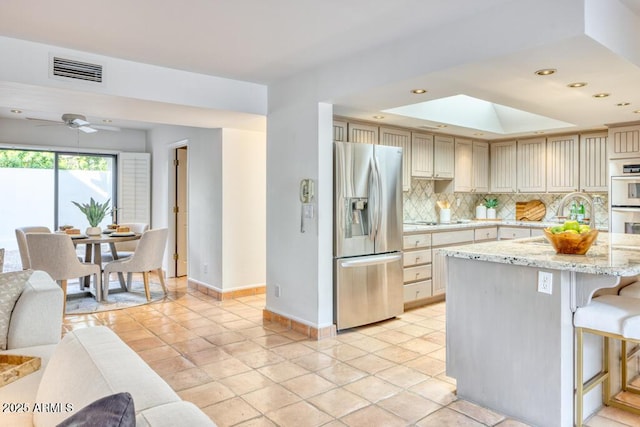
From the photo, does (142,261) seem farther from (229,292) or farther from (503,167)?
(503,167)

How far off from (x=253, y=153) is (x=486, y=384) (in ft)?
12.9

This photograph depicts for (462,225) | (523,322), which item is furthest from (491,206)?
(523,322)

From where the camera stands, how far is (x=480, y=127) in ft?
18.0

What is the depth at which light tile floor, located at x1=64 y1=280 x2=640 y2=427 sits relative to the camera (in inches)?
97.6

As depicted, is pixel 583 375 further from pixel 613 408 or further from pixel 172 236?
pixel 172 236

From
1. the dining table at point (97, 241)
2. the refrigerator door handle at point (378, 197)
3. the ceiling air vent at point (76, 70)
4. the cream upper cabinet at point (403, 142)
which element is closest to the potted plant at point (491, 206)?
the cream upper cabinet at point (403, 142)

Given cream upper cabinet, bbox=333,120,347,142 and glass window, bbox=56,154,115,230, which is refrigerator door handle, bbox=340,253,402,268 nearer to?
cream upper cabinet, bbox=333,120,347,142

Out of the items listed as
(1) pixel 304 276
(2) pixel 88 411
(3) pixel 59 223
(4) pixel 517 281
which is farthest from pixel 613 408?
(3) pixel 59 223

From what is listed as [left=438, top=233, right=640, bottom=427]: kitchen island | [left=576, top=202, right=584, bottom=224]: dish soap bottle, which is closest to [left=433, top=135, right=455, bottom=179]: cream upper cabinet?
[left=576, top=202, right=584, bottom=224]: dish soap bottle

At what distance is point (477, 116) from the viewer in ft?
17.9

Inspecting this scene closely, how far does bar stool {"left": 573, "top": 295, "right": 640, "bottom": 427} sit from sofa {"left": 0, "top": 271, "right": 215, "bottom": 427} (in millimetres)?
2060

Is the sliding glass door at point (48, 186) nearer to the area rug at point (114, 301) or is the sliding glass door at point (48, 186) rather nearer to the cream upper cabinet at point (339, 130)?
the area rug at point (114, 301)

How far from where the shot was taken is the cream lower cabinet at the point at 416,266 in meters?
4.75

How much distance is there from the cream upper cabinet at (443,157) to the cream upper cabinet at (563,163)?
1321 mm
